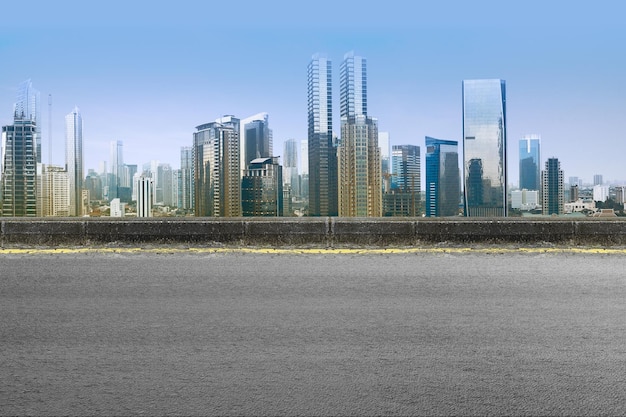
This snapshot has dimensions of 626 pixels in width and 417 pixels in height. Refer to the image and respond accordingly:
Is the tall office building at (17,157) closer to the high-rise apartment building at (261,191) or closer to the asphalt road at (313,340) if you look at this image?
the high-rise apartment building at (261,191)

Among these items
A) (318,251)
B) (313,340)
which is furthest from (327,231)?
(313,340)

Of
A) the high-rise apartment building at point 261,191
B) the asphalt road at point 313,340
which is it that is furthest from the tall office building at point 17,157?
the asphalt road at point 313,340

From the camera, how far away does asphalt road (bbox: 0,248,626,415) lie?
410 centimetres

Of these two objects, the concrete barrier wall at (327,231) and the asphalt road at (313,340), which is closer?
the asphalt road at (313,340)

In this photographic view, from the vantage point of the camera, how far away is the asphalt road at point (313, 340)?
4.10 meters

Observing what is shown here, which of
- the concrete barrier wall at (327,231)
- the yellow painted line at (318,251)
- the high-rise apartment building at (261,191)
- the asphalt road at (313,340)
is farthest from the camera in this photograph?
the high-rise apartment building at (261,191)

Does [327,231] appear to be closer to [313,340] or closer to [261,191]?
[313,340]

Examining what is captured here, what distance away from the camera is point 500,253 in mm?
11570

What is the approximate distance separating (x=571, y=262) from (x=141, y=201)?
22894mm

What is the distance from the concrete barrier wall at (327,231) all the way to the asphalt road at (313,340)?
9.85ft

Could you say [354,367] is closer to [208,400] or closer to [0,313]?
[208,400]

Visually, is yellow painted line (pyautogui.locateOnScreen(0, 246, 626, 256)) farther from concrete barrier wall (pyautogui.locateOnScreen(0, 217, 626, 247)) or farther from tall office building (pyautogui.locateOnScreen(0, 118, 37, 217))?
tall office building (pyautogui.locateOnScreen(0, 118, 37, 217))

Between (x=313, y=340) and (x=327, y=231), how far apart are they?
24.1 feet

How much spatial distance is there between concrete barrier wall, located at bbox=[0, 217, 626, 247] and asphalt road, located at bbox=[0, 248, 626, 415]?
3001 millimetres
